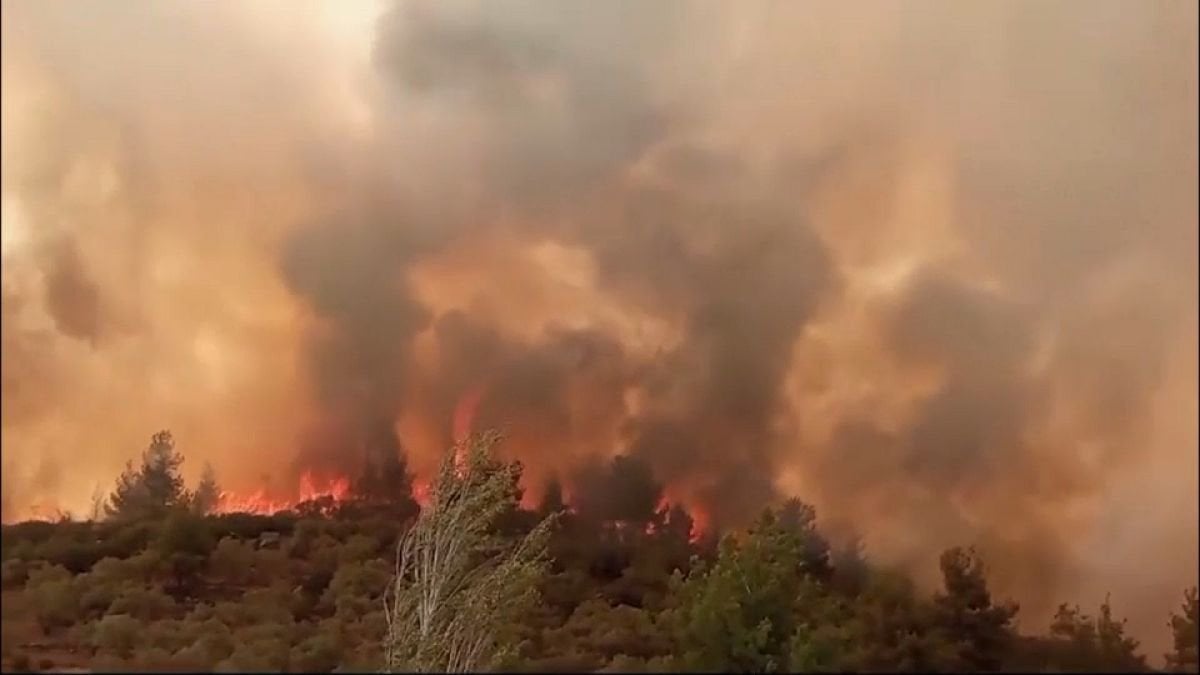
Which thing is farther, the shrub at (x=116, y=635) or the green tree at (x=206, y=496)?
the green tree at (x=206, y=496)

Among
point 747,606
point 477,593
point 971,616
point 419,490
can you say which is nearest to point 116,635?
point 477,593

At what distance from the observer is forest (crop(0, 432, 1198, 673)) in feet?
36.3

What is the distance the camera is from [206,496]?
19.0 m

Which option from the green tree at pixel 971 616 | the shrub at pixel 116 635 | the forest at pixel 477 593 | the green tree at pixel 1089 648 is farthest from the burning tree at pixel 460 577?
the green tree at pixel 1089 648

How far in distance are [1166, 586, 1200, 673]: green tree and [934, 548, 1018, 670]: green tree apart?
149 cm

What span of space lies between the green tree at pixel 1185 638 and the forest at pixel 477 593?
0.12 ft

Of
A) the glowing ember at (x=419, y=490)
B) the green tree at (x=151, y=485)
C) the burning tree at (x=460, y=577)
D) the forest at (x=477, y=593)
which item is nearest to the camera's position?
the forest at (x=477, y=593)

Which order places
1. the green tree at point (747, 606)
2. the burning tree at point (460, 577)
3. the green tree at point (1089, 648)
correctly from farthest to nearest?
1. the burning tree at point (460, 577)
2. the green tree at point (747, 606)
3. the green tree at point (1089, 648)

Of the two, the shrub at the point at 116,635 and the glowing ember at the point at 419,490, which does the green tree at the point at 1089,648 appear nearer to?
the shrub at the point at 116,635

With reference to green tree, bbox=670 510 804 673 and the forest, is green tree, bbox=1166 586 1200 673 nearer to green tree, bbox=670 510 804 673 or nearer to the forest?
the forest

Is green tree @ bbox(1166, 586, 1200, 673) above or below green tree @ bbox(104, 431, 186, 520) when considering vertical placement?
below

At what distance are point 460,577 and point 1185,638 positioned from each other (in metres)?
8.95

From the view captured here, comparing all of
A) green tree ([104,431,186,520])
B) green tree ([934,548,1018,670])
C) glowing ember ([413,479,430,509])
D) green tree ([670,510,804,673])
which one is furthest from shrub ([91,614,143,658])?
glowing ember ([413,479,430,509])

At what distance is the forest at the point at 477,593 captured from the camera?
11.1m
